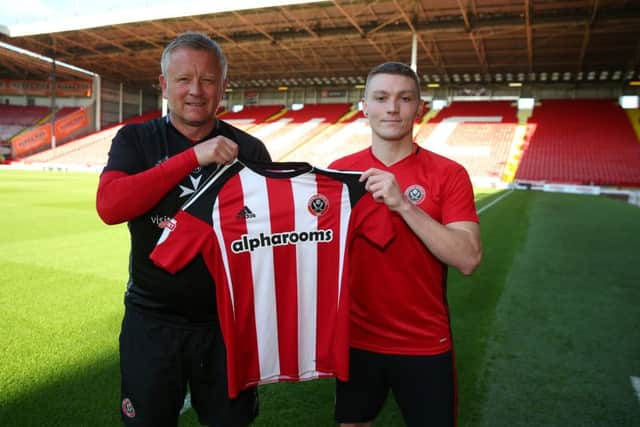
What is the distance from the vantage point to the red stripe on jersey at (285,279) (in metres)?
1.89

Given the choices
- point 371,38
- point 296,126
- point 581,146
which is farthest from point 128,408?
point 296,126

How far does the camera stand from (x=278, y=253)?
190cm

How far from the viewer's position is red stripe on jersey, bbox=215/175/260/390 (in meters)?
1.81

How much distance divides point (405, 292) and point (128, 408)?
1.20 metres

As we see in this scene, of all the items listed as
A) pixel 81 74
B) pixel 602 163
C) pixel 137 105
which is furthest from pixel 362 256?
pixel 137 105

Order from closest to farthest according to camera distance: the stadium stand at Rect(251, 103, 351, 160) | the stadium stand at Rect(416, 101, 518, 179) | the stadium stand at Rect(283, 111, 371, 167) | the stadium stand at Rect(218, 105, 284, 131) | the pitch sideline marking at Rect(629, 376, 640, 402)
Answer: the pitch sideline marking at Rect(629, 376, 640, 402) → the stadium stand at Rect(416, 101, 518, 179) → the stadium stand at Rect(283, 111, 371, 167) → the stadium stand at Rect(251, 103, 351, 160) → the stadium stand at Rect(218, 105, 284, 131)

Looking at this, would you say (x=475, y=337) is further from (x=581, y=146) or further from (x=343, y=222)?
(x=581, y=146)

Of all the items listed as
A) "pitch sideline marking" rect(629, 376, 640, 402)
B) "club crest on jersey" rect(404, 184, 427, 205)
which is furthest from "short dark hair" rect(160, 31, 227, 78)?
"pitch sideline marking" rect(629, 376, 640, 402)

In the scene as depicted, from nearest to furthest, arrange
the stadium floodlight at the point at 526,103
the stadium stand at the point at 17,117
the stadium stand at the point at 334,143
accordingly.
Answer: the stadium stand at the point at 334,143 → the stadium floodlight at the point at 526,103 → the stadium stand at the point at 17,117

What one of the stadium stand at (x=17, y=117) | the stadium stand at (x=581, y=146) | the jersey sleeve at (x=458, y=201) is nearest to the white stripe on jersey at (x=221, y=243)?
the jersey sleeve at (x=458, y=201)

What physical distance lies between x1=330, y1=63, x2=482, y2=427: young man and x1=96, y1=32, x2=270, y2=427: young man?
0.54 m

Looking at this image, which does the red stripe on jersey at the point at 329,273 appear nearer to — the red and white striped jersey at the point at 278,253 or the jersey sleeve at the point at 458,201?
the red and white striped jersey at the point at 278,253

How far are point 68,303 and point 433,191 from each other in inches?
161

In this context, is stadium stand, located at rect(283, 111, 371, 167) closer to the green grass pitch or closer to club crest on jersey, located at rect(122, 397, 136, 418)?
the green grass pitch
